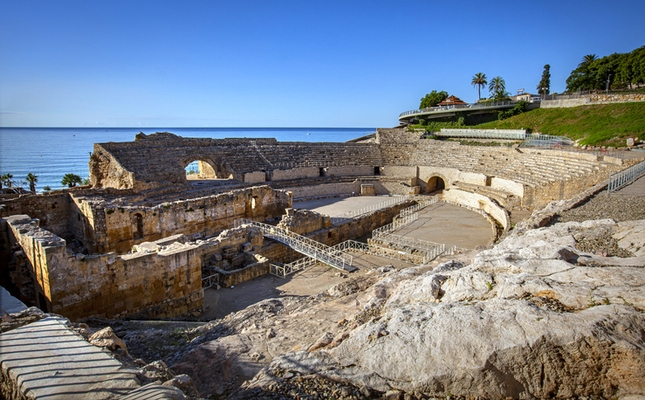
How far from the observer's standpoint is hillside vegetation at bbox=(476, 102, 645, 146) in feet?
94.4

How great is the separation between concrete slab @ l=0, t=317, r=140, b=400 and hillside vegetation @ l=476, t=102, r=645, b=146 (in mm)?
32465

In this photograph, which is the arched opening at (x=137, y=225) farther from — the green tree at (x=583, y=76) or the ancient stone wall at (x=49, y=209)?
the green tree at (x=583, y=76)

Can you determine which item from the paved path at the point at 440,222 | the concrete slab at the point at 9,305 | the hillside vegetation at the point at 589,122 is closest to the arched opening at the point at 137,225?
the concrete slab at the point at 9,305

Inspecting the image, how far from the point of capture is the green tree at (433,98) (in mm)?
53875

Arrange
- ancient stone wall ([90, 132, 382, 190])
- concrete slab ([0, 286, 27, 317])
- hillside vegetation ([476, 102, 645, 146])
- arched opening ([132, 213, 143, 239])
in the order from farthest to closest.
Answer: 1. hillside vegetation ([476, 102, 645, 146])
2. ancient stone wall ([90, 132, 382, 190])
3. arched opening ([132, 213, 143, 239])
4. concrete slab ([0, 286, 27, 317])

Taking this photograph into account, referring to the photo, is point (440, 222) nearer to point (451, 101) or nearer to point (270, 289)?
point (270, 289)

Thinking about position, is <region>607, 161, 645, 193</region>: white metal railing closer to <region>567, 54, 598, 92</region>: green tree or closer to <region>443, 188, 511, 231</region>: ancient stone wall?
<region>443, 188, 511, 231</region>: ancient stone wall

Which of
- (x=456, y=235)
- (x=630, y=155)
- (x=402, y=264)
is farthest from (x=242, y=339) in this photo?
(x=630, y=155)

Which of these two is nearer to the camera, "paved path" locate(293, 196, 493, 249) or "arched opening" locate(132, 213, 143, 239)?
"arched opening" locate(132, 213, 143, 239)

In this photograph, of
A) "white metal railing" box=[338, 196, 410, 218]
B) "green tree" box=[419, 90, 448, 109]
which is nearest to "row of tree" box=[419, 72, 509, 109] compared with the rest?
"green tree" box=[419, 90, 448, 109]

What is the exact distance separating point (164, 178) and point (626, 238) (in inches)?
902

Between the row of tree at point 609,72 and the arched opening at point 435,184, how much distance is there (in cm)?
2542

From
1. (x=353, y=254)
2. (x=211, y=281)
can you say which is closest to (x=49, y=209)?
(x=211, y=281)

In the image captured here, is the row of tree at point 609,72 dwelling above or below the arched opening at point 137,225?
above
